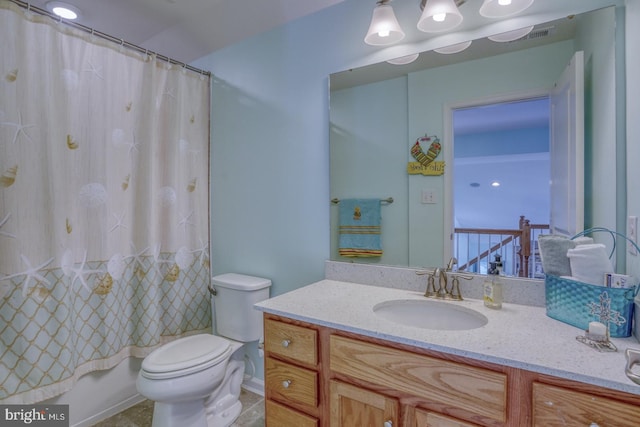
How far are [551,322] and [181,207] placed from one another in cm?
208

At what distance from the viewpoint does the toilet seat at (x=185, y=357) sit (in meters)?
1.50

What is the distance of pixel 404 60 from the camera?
Answer: 1.56m

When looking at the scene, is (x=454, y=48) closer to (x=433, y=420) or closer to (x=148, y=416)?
(x=433, y=420)

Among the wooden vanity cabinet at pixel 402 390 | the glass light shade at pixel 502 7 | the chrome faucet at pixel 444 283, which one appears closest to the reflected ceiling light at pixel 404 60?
the glass light shade at pixel 502 7

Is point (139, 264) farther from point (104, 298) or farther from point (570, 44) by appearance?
point (570, 44)

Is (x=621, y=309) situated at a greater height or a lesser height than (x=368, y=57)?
lesser

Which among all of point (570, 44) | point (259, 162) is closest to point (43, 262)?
point (259, 162)

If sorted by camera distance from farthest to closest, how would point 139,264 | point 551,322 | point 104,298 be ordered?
point 139,264, point 104,298, point 551,322

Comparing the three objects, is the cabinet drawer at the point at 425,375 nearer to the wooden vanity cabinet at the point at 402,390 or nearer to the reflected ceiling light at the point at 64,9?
the wooden vanity cabinet at the point at 402,390

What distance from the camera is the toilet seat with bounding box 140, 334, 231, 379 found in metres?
1.50

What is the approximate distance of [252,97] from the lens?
2.12 metres

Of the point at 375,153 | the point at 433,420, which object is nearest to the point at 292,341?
the point at 433,420

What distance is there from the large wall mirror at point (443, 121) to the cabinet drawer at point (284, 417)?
76cm

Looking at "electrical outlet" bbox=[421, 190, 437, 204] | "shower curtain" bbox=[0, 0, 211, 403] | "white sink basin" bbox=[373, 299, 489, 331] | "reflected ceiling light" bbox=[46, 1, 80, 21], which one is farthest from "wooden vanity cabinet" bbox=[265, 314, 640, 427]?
"reflected ceiling light" bbox=[46, 1, 80, 21]
